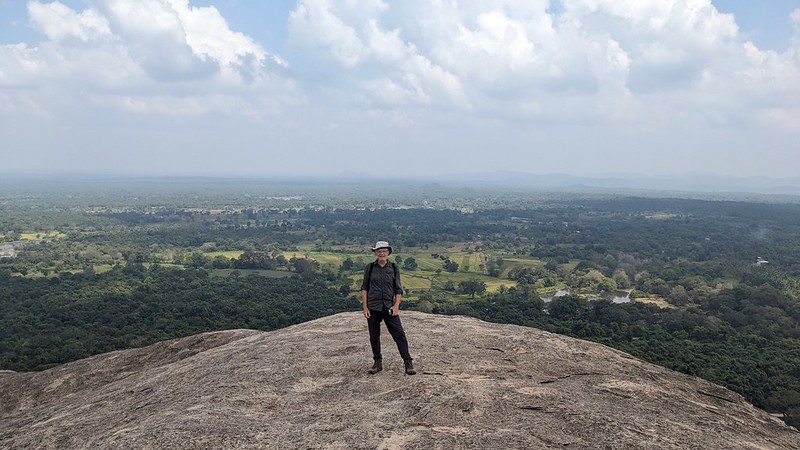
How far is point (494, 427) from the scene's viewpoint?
7.85 meters

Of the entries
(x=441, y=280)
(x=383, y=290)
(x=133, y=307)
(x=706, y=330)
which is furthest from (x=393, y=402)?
(x=441, y=280)

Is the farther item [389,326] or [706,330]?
[706,330]

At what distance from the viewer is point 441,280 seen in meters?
73.2

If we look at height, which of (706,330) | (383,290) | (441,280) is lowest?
(441,280)

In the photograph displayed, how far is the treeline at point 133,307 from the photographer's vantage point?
37.9 m

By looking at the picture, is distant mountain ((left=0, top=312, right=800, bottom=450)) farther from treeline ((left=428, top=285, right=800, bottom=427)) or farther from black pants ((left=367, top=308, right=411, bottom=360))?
treeline ((left=428, top=285, right=800, bottom=427))

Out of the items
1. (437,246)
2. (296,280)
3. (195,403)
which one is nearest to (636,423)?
(195,403)

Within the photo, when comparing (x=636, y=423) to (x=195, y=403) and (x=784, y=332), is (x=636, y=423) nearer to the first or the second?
(x=195, y=403)

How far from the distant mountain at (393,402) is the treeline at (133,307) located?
24.5 meters

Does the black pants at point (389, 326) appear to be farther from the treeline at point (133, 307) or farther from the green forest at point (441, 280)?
the treeline at point (133, 307)

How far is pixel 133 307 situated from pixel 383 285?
166 ft

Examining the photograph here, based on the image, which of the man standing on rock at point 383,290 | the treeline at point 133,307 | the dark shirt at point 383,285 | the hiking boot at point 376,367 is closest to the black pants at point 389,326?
the man standing on rock at point 383,290

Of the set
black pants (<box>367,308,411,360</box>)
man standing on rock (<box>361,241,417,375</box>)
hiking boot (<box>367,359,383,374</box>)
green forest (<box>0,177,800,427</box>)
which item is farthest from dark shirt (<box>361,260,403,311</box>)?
green forest (<box>0,177,800,427</box>)

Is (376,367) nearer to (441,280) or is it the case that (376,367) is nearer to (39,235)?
(441,280)
